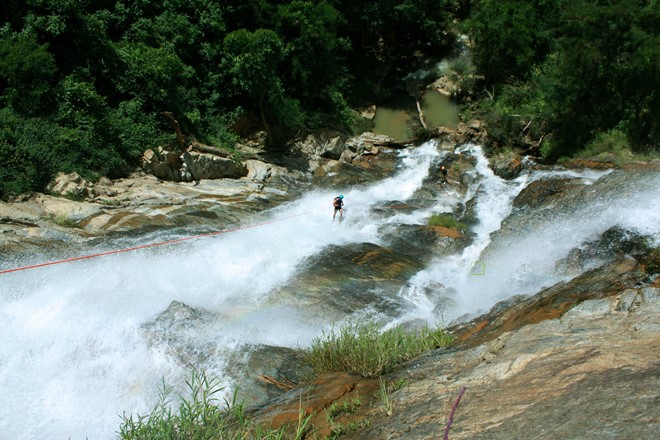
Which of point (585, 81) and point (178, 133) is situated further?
point (178, 133)

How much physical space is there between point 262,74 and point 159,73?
4184 mm

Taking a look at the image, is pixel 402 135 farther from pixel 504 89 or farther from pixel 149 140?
pixel 149 140

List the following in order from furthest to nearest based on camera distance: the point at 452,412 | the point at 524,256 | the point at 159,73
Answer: the point at 159,73
the point at 524,256
the point at 452,412

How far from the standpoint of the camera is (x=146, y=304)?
823cm

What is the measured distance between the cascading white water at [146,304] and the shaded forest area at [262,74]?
5313 millimetres

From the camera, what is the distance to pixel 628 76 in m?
16.5

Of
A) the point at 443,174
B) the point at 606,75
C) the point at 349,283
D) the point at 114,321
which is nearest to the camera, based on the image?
the point at 114,321

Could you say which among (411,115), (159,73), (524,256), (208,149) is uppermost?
(159,73)

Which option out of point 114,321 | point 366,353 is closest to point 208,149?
point 114,321

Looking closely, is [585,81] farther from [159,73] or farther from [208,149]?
[159,73]

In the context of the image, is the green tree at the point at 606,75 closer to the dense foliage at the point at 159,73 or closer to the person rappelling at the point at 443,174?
the person rappelling at the point at 443,174

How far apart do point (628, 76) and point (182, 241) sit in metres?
16.7

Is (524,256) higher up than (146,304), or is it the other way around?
(146,304)

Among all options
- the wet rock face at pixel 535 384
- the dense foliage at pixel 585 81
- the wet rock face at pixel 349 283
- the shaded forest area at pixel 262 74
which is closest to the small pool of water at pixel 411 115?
the shaded forest area at pixel 262 74
